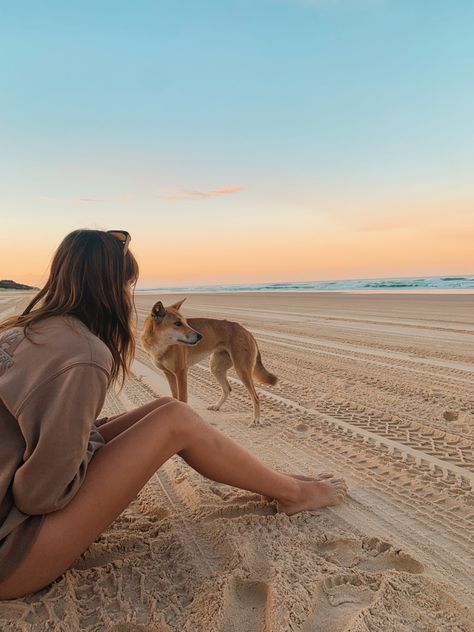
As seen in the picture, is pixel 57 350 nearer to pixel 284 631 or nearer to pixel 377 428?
pixel 284 631

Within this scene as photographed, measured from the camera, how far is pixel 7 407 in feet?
5.60

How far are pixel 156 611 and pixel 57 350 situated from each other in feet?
3.68

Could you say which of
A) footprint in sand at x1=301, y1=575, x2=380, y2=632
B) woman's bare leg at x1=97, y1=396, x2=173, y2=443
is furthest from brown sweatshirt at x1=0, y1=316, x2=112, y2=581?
footprint in sand at x1=301, y1=575, x2=380, y2=632

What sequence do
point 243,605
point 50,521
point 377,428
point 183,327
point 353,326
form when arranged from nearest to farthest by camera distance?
1. point 50,521
2. point 243,605
3. point 377,428
4. point 183,327
5. point 353,326

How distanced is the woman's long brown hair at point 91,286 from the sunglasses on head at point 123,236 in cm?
2

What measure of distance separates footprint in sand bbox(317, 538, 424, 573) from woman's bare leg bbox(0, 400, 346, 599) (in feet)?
1.25

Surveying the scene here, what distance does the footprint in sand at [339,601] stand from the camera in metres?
1.82

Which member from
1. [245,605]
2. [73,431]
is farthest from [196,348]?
[73,431]

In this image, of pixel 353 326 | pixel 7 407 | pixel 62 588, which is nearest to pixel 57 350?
pixel 7 407

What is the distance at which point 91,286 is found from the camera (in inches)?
81.2

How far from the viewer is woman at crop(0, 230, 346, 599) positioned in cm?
169

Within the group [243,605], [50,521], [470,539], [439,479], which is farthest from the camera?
[439,479]

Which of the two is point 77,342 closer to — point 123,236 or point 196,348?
point 123,236

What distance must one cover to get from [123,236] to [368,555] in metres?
1.92
